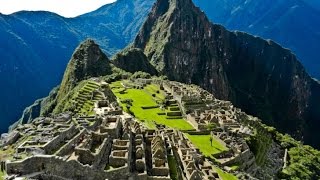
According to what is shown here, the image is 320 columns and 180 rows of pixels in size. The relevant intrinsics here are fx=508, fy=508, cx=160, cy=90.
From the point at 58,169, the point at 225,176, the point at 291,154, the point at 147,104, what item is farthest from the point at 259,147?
the point at 58,169

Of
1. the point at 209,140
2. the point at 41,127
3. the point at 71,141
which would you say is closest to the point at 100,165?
the point at 71,141

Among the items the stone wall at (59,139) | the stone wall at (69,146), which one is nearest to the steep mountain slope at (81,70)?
the stone wall at (59,139)

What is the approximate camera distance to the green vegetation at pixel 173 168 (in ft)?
156

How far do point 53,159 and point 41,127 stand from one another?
13559 mm

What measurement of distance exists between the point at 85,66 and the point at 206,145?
11350 centimetres

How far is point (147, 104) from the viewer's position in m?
109

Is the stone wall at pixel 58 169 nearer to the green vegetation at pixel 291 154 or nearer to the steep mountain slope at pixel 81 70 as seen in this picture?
the green vegetation at pixel 291 154

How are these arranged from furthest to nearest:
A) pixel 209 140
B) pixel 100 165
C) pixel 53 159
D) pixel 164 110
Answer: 1. pixel 164 110
2. pixel 209 140
3. pixel 100 165
4. pixel 53 159

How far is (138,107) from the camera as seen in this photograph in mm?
103312

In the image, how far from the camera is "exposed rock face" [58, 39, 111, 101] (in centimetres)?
17538

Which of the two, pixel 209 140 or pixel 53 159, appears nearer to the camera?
pixel 53 159

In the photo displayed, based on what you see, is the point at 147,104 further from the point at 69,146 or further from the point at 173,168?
the point at 69,146

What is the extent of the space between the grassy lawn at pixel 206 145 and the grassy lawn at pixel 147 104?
243 inches

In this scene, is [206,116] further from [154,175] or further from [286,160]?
[154,175]
